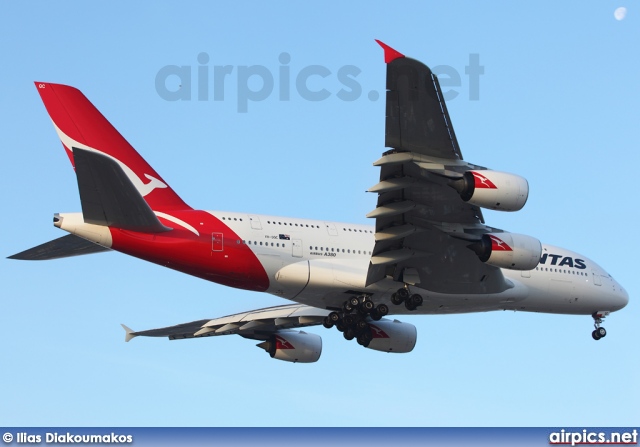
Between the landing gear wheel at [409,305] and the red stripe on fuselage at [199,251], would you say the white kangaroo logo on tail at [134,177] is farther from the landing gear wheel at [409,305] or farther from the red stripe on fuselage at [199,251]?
the landing gear wheel at [409,305]

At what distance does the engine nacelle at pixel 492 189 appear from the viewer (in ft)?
90.4

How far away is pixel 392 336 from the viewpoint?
121 feet

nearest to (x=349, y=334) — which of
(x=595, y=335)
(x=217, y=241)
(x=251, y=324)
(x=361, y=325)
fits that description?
(x=361, y=325)

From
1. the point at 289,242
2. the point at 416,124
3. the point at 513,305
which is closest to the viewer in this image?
the point at 416,124

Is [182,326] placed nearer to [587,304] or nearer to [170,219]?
[170,219]

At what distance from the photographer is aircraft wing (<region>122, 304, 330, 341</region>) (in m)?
38.2

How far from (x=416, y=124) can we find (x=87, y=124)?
35.8 feet

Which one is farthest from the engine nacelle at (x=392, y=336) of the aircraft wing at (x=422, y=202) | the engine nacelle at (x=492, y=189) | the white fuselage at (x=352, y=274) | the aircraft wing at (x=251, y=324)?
the engine nacelle at (x=492, y=189)

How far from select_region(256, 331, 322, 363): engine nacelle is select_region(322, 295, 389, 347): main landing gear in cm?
525

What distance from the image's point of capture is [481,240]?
31.0 meters

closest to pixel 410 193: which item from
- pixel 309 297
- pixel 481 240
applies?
pixel 481 240

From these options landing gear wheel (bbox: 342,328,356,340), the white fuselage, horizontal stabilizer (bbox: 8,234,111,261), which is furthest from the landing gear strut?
horizontal stabilizer (bbox: 8,234,111,261)

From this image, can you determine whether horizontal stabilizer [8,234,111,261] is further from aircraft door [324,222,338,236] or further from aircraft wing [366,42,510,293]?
aircraft wing [366,42,510,293]

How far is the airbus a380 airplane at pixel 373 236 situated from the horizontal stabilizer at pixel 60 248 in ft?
0.11
